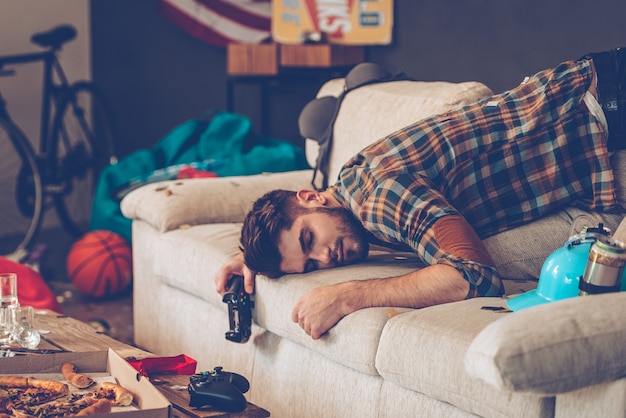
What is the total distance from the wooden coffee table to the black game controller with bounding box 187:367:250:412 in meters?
0.01

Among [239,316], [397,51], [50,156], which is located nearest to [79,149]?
[50,156]

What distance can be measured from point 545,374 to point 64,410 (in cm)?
87

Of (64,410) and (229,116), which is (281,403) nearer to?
(64,410)

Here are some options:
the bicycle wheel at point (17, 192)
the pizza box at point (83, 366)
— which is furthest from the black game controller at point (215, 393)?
the bicycle wheel at point (17, 192)

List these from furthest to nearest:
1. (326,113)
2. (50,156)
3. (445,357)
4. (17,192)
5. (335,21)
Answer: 1. (50,156)
2. (17,192)
3. (335,21)
4. (326,113)
5. (445,357)

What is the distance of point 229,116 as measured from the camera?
4.62 metres

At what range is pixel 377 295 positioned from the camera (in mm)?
2207

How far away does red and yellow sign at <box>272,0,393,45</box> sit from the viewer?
4.81 m

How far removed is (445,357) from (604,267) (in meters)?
0.37

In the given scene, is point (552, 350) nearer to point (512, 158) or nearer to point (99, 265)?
point (512, 158)

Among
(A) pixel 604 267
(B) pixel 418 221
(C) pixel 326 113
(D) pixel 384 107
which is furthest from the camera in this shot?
(C) pixel 326 113

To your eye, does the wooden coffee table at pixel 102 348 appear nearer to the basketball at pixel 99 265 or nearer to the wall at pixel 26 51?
the basketball at pixel 99 265

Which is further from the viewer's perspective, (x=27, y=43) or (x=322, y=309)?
(x=27, y=43)

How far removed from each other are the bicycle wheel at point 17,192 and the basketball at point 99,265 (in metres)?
0.54
